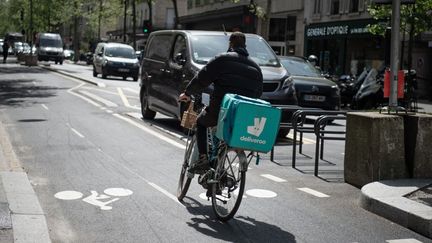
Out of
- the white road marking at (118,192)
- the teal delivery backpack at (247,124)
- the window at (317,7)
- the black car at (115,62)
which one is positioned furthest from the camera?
the window at (317,7)

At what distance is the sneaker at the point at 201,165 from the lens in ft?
21.4

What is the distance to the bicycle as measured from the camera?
5934mm

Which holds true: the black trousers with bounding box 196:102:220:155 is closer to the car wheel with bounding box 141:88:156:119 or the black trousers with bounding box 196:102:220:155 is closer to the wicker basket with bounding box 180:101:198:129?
the wicker basket with bounding box 180:101:198:129

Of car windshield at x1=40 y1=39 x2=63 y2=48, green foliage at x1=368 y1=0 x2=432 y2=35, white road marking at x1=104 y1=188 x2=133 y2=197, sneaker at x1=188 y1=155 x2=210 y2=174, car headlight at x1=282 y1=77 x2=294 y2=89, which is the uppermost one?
green foliage at x1=368 y1=0 x2=432 y2=35

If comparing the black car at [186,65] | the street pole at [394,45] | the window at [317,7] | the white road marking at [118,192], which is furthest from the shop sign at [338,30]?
the white road marking at [118,192]

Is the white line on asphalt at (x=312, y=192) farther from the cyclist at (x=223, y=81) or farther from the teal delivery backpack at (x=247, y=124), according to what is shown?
the teal delivery backpack at (x=247, y=124)

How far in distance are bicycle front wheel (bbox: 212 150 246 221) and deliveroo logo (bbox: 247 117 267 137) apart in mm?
245

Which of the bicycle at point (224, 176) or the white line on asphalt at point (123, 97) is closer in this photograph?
the bicycle at point (224, 176)

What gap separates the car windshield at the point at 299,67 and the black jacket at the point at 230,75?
1065 cm

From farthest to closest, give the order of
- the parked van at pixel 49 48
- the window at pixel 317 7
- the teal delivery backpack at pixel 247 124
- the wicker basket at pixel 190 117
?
1. the parked van at pixel 49 48
2. the window at pixel 317 7
3. the wicker basket at pixel 190 117
4. the teal delivery backpack at pixel 247 124

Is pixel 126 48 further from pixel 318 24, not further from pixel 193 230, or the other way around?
pixel 193 230

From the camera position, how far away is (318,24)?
125 ft

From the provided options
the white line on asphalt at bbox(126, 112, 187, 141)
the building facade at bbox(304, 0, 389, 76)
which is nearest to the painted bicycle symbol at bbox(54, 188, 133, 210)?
the white line on asphalt at bbox(126, 112, 187, 141)

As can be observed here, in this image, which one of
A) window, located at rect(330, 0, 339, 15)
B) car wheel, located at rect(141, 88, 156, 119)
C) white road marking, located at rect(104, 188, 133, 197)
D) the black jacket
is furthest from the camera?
window, located at rect(330, 0, 339, 15)
